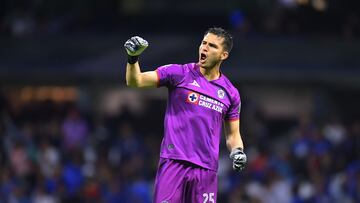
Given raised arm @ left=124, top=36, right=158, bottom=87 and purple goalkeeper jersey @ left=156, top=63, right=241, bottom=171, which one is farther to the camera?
purple goalkeeper jersey @ left=156, top=63, right=241, bottom=171

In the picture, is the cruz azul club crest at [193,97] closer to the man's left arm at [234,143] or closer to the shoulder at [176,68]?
the shoulder at [176,68]

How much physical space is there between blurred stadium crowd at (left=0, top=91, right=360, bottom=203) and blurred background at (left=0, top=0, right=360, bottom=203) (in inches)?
1.0

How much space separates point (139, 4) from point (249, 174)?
8811mm

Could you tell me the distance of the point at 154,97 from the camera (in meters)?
24.7

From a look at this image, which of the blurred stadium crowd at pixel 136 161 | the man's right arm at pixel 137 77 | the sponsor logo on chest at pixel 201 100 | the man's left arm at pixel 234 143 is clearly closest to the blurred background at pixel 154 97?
the blurred stadium crowd at pixel 136 161

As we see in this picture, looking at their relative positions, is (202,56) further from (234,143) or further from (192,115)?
(234,143)

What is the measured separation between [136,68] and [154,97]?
48.1 feet

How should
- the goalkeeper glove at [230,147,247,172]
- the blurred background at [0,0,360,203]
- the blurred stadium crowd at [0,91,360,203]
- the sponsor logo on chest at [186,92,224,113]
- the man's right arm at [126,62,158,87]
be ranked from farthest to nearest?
the blurred background at [0,0,360,203], the blurred stadium crowd at [0,91,360,203], the sponsor logo on chest at [186,92,224,113], the goalkeeper glove at [230,147,247,172], the man's right arm at [126,62,158,87]

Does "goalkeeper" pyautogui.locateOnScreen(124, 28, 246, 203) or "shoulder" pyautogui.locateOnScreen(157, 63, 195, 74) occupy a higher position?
"shoulder" pyautogui.locateOnScreen(157, 63, 195, 74)

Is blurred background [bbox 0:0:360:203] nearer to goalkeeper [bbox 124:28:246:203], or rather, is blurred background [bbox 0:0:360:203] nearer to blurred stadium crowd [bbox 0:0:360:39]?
blurred stadium crowd [bbox 0:0:360:39]

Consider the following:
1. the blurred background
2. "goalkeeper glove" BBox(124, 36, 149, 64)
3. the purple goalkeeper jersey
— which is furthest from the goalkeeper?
the blurred background

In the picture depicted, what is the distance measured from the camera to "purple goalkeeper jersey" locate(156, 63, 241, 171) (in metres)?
10.3

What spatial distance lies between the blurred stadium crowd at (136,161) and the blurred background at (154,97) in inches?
1.0

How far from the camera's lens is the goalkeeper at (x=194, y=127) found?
10.3 metres
